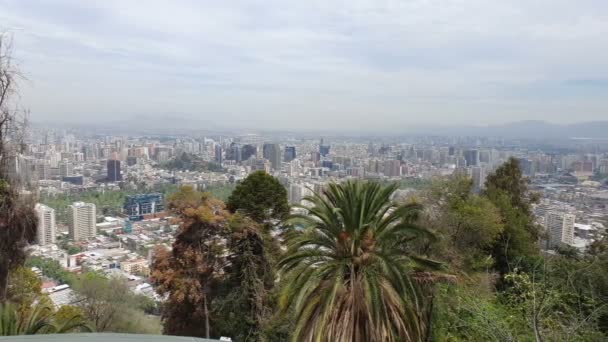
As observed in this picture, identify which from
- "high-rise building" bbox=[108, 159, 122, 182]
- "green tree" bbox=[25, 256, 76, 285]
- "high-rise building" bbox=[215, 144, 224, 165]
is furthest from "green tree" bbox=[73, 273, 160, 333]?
"high-rise building" bbox=[215, 144, 224, 165]

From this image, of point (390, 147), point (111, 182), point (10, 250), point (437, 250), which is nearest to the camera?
point (10, 250)

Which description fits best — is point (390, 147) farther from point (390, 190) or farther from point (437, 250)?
point (390, 190)

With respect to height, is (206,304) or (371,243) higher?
(371,243)

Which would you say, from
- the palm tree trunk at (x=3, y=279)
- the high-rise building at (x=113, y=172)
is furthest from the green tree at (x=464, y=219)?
the high-rise building at (x=113, y=172)

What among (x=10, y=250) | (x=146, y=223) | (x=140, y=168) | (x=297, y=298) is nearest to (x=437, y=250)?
(x=297, y=298)

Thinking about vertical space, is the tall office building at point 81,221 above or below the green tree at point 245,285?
below

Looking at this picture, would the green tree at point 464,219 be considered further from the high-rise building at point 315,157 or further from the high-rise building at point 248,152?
the high-rise building at point 248,152
